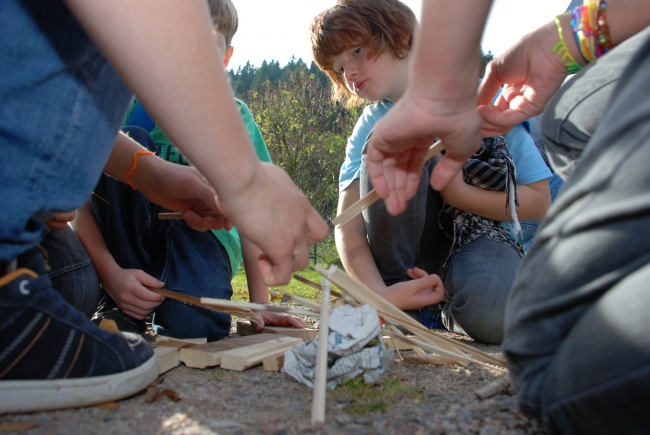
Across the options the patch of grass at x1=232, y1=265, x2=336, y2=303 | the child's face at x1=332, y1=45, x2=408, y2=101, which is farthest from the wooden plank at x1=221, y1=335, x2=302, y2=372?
the patch of grass at x1=232, y1=265, x2=336, y2=303

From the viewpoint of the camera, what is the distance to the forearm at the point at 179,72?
105 cm

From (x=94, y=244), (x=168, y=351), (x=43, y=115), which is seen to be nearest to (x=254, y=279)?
(x=94, y=244)

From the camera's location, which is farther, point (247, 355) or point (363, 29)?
point (363, 29)

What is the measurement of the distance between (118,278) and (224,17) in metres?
1.57

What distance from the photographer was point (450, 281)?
2.70 meters

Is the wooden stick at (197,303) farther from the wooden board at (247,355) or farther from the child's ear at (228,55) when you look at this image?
the child's ear at (228,55)

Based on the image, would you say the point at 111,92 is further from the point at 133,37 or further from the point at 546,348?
the point at 546,348

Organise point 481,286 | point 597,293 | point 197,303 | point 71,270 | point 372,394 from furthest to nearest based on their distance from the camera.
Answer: point 481,286, point 71,270, point 197,303, point 372,394, point 597,293

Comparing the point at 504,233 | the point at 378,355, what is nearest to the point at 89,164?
the point at 378,355

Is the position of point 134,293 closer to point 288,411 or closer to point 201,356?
point 201,356

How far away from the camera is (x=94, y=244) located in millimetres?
2416

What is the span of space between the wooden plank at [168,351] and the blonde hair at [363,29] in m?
1.97

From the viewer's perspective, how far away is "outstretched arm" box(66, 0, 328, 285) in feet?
3.46

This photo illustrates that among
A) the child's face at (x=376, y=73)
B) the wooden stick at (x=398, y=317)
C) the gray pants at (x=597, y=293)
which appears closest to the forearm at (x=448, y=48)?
the gray pants at (x=597, y=293)
